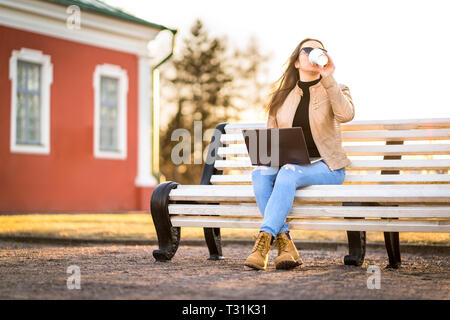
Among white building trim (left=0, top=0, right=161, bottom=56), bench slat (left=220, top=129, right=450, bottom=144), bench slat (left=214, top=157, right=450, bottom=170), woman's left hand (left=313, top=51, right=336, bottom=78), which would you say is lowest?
bench slat (left=214, top=157, right=450, bottom=170)

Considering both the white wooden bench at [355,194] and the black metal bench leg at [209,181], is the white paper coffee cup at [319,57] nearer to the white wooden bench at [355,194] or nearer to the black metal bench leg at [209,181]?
the white wooden bench at [355,194]

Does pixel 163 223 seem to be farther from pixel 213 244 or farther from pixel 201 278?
pixel 201 278

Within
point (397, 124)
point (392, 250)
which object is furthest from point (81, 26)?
point (392, 250)

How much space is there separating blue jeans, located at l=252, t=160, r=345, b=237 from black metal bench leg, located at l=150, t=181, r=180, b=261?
69cm

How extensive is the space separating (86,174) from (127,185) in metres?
1.39

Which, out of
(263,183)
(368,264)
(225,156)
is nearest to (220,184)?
(225,156)

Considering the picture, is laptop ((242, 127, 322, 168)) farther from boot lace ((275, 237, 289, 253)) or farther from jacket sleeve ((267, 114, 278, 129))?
boot lace ((275, 237, 289, 253))

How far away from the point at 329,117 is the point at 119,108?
14817mm

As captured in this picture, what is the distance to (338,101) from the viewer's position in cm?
485

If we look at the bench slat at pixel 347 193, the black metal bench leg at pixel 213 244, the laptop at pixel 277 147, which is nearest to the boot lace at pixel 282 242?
the bench slat at pixel 347 193

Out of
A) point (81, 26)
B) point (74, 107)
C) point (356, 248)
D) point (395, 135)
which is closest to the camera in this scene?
point (356, 248)

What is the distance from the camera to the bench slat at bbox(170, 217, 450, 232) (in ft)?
14.0

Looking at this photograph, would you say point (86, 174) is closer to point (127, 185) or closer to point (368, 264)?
point (127, 185)

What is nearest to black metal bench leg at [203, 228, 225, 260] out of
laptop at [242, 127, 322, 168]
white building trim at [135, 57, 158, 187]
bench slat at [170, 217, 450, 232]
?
bench slat at [170, 217, 450, 232]
